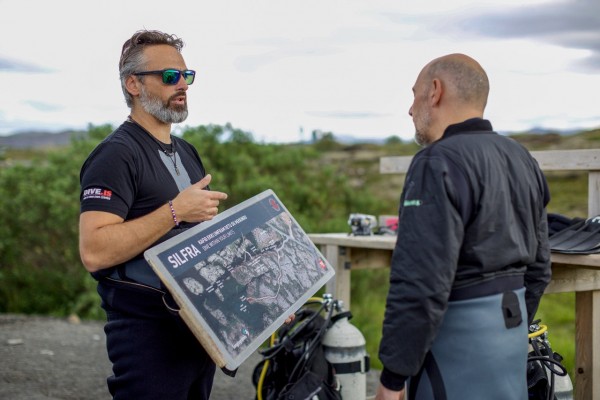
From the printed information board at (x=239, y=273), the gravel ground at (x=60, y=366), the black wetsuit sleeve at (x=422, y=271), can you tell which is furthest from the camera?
the gravel ground at (x=60, y=366)

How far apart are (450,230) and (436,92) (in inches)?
23.4

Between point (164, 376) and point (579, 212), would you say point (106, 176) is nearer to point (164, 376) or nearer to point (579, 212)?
point (164, 376)

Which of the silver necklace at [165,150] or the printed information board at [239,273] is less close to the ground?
the silver necklace at [165,150]

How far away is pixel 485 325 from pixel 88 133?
8002 millimetres

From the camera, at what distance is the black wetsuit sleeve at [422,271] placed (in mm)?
2320

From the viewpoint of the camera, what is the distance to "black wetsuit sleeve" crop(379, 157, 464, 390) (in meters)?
2.32

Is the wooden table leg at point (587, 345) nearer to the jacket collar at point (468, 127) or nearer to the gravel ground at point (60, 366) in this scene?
the gravel ground at point (60, 366)

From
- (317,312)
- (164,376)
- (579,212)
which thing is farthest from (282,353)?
(579,212)

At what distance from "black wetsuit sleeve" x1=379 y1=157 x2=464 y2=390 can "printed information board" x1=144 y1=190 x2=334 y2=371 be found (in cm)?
58

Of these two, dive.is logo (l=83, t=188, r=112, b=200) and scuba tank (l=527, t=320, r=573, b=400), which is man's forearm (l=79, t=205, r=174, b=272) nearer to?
dive.is logo (l=83, t=188, r=112, b=200)

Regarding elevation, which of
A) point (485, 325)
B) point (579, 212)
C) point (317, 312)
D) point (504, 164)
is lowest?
point (579, 212)

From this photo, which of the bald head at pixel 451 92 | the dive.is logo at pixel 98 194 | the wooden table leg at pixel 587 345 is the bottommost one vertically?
the wooden table leg at pixel 587 345

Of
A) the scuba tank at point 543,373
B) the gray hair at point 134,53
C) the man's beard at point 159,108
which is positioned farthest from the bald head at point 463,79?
the scuba tank at point 543,373

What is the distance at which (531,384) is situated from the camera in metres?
3.44
